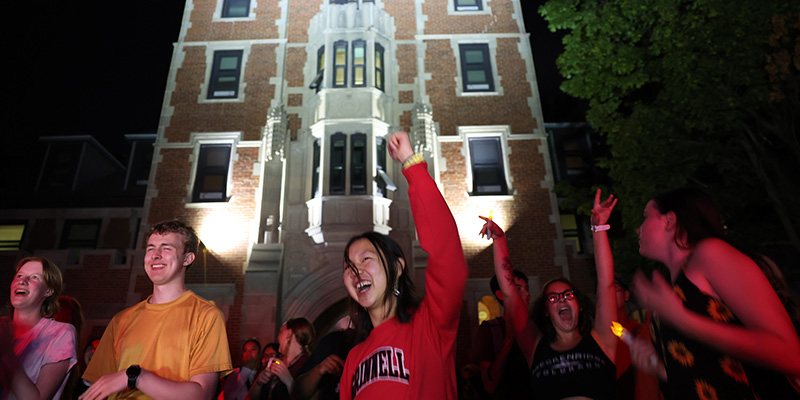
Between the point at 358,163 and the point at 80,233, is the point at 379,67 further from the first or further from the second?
the point at 80,233

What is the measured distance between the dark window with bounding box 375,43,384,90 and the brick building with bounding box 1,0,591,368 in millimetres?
36

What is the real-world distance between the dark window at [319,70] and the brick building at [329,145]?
0.15 feet

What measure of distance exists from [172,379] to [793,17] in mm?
10299

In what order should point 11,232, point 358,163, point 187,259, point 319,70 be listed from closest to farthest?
point 187,259, point 358,163, point 319,70, point 11,232

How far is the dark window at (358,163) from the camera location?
35.5 ft

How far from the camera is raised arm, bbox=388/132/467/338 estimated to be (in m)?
1.87

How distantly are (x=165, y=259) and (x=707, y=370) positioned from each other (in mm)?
2718

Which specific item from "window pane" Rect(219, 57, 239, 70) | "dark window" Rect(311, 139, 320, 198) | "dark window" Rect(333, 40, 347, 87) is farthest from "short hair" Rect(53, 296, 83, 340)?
"window pane" Rect(219, 57, 239, 70)

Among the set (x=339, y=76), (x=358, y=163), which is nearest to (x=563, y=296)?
(x=358, y=163)

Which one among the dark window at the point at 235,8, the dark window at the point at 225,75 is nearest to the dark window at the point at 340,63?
the dark window at the point at 225,75

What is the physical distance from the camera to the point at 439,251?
1864 mm

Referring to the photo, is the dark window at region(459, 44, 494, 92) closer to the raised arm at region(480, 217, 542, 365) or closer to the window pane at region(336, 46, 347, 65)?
the window pane at region(336, 46, 347, 65)

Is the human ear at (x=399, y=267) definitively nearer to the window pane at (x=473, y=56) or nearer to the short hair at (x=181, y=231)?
the short hair at (x=181, y=231)

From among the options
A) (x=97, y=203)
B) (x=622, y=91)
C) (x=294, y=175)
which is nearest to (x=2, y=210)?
(x=97, y=203)
